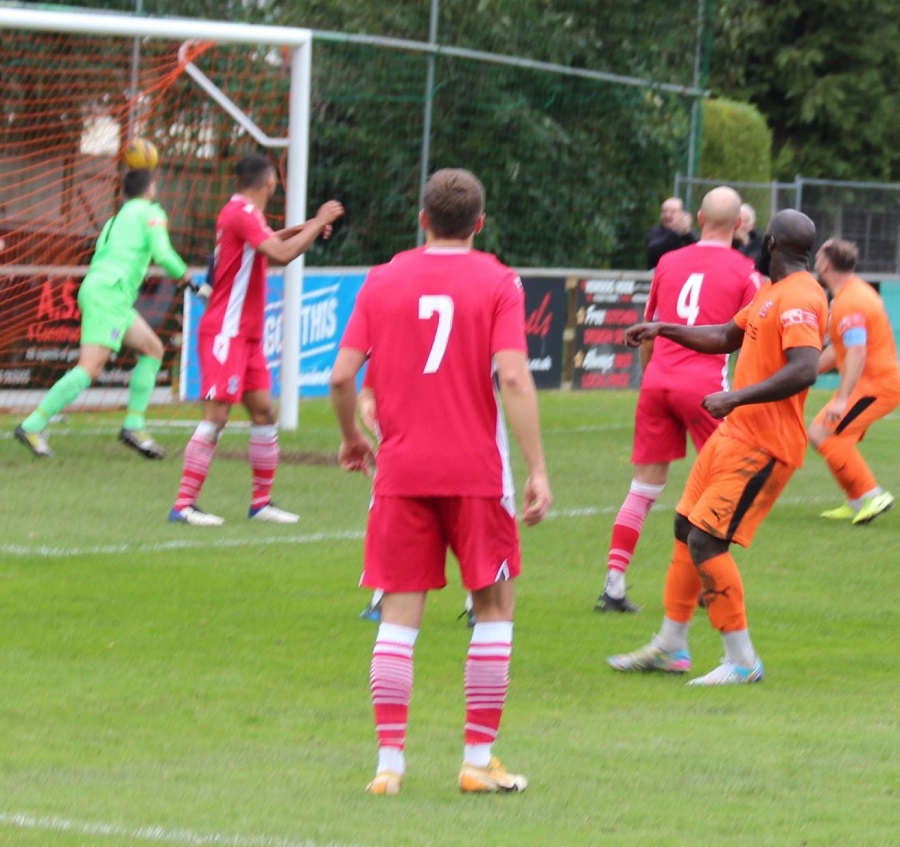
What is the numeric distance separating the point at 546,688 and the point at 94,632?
2.06m

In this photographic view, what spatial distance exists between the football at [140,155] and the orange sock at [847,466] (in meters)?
6.05

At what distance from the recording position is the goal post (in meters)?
16.0

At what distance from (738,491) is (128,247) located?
7772 millimetres

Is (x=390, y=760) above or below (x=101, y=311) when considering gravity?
below

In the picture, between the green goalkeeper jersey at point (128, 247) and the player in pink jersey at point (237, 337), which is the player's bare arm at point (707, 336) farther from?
the green goalkeeper jersey at point (128, 247)

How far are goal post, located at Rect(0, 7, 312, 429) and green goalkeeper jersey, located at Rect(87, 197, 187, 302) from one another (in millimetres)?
1689

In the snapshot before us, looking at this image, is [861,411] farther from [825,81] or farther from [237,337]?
[825,81]

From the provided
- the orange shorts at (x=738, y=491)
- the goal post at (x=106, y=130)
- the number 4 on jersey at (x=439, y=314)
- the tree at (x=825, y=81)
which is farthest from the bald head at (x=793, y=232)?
the tree at (x=825, y=81)

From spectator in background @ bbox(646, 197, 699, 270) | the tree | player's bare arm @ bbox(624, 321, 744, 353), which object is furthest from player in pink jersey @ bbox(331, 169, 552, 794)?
the tree

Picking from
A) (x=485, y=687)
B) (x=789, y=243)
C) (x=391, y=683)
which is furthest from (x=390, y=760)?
(x=789, y=243)

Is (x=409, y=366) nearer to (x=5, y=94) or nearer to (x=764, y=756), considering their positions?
(x=764, y=756)

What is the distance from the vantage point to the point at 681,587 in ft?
25.6

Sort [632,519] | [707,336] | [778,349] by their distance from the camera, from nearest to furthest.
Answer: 1. [778,349]
2. [707,336]
3. [632,519]

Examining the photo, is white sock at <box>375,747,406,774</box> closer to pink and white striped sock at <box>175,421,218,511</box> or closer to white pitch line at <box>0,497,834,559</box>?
white pitch line at <box>0,497,834,559</box>
